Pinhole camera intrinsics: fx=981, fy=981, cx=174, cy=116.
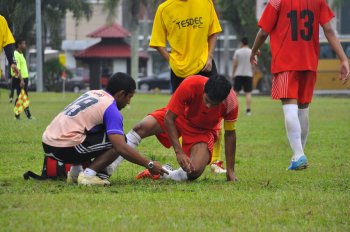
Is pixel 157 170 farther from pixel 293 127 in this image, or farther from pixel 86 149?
pixel 293 127

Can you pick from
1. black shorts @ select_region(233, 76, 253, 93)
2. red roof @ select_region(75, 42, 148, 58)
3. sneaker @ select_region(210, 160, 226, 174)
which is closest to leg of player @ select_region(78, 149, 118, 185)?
sneaker @ select_region(210, 160, 226, 174)

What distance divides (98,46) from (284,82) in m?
61.4

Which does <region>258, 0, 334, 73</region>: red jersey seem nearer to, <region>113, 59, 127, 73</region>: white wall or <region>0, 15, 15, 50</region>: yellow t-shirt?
<region>0, 15, 15, 50</region>: yellow t-shirt

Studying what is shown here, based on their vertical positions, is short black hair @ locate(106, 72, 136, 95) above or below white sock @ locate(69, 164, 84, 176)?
above

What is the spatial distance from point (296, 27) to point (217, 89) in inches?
89.4

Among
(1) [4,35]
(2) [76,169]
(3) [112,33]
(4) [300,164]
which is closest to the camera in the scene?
(2) [76,169]

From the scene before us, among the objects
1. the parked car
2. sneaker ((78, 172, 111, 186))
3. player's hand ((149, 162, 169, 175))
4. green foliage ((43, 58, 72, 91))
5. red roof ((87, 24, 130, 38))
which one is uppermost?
player's hand ((149, 162, 169, 175))

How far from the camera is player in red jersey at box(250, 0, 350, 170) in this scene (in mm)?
9688

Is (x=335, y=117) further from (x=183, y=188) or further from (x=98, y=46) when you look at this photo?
(x=98, y=46)

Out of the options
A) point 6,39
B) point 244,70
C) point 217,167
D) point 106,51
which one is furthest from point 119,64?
point 217,167

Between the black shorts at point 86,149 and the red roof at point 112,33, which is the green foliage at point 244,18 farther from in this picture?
the black shorts at point 86,149

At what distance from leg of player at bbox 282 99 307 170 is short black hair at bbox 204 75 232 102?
205 centimetres

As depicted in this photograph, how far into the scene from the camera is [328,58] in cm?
5622

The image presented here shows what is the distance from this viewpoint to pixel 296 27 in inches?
381
